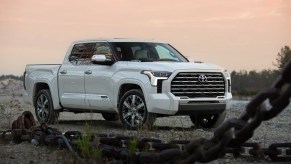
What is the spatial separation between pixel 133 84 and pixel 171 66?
40.1 inches

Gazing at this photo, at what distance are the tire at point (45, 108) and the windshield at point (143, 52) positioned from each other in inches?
100

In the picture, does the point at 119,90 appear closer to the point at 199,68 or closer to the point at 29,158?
the point at 199,68

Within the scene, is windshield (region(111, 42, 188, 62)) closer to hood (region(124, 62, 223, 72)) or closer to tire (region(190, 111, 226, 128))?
hood (region(124, 62, 223, 72))

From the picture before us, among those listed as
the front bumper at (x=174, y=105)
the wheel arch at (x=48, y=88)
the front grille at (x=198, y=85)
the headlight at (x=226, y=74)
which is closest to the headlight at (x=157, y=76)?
the front grille at (x=198, y=85)

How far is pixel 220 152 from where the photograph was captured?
388 cm

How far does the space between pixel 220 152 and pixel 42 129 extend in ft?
14.1

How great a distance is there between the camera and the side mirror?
13.8m

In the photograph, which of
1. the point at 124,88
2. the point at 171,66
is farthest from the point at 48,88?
the point at 171,66

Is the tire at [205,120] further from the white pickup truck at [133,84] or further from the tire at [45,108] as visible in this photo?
the tire at [45,108]

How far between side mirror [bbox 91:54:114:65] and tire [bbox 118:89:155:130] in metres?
1.01

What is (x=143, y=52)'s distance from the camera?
568 inches

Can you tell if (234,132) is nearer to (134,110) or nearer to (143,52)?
(134,110)

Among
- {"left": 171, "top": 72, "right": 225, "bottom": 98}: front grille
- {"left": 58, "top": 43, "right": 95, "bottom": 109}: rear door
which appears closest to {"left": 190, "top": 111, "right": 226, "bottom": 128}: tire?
{"left": 171, "top": 72, "right": 225, "bottom": 98}: front grille

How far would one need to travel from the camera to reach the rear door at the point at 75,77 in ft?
48.6
